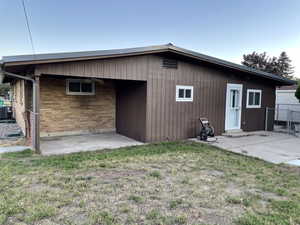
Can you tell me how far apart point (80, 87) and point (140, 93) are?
2.59m

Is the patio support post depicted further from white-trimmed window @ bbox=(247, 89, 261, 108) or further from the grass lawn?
white-trimmed window @ bbox=(247, 89, 261, 108)

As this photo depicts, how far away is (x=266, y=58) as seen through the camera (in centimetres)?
2655

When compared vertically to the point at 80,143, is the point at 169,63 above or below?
above

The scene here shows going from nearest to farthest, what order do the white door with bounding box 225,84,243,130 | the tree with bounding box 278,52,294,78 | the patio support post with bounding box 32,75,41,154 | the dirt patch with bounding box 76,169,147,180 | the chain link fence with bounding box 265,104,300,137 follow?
the dirt patch with bounding box 76,169,147,180, the patio support post with bounding box 32,75,41,154, the white door with bounding box 225,84,243,130, the chain link fence with bounding box 265,104,300,137, the tree with bounding box 278,52,294,78

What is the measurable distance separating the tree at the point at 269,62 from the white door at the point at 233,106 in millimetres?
19696

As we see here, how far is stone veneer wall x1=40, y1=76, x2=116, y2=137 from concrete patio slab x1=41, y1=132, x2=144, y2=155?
0.48 meters

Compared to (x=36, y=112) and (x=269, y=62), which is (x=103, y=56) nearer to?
(x=36, y=112)

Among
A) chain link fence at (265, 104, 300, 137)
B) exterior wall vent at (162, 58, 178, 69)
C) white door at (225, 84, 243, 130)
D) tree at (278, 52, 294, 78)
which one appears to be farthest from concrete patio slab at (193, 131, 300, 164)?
tree at (278, 52, 294, 78)

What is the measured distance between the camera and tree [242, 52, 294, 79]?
86.6ft

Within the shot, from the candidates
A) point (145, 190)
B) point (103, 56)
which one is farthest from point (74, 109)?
point (145, 190)

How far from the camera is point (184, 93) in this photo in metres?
7.53

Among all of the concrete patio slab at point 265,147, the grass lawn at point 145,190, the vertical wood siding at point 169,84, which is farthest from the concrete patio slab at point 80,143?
the concrete patio slab at point 265,147

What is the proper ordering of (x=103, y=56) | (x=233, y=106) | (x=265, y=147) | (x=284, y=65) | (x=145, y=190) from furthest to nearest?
(x=284, y=65) → (x=233, y=106) → (x=265, y=147) → (x=103, y=56) → (x=145, y=190)

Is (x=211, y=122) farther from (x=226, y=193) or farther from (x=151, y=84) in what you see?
(x=226, y=193)
